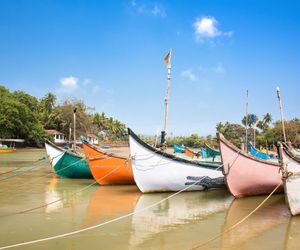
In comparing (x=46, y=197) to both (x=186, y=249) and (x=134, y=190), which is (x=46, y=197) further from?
(x=186, y=249)

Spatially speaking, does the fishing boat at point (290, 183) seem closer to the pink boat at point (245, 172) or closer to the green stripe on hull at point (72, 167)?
the pink boat at point (245, 172)

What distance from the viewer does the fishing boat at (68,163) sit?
56.1 feet

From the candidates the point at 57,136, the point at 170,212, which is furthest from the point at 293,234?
the point at 57,136

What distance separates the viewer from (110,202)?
36.6ft

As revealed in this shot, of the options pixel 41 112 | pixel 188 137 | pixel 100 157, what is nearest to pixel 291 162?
pixel 100 157

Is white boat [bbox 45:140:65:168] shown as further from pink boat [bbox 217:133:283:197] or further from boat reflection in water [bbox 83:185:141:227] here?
pink boat [bbox 217:133:283:197]

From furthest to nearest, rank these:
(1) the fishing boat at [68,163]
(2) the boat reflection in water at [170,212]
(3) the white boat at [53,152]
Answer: (3) the white boat at [53,152]
(1) the fishing boat at [68,163]
(2) the boat reflection in water at [170,212]

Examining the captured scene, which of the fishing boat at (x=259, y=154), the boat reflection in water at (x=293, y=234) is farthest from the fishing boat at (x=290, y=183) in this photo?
the fishing boat at (x=259, y=154)

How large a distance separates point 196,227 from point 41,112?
220 ft

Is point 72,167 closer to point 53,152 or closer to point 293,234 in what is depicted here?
point 53,152

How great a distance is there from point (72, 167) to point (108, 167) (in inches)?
133

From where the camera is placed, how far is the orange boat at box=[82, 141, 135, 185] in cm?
1463

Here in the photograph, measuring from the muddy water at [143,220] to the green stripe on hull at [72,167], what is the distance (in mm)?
3790

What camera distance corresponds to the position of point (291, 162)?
356 inches
